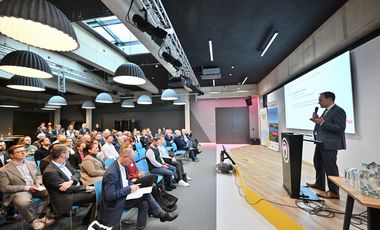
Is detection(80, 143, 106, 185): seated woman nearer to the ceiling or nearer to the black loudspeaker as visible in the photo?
the ceiling

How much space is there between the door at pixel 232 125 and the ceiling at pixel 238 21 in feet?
20.1

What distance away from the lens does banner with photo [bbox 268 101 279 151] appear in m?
8.65

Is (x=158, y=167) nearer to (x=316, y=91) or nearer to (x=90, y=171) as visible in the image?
(x=90, y=171)

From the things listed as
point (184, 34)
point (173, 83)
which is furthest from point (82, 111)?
point (184, 34)

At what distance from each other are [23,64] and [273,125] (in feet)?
30.8

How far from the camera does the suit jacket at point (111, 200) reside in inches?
79.7

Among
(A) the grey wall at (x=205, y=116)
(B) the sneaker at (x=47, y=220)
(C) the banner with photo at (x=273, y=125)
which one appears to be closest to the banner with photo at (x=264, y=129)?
(C) the banner with photo at (x=273, y=125)

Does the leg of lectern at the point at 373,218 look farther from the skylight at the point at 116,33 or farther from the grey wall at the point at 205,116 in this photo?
the grey wall at the point at 205,116

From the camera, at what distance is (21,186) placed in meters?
Result: 2.51

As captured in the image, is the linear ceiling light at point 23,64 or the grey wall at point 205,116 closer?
the linear ceiling light at point 23,64

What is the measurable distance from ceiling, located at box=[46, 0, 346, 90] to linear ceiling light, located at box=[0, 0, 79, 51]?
103 inches

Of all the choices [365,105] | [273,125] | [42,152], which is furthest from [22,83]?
[273,125]

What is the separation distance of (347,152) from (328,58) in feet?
8.12

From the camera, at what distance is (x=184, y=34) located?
16.7 ft
